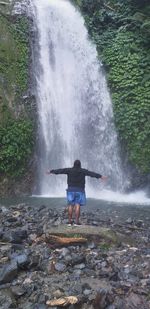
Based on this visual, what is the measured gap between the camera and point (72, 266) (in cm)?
666

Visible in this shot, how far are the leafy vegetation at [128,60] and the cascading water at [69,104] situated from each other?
464 millimetres

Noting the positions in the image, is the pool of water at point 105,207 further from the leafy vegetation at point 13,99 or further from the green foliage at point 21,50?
the green foliage at point 21,50

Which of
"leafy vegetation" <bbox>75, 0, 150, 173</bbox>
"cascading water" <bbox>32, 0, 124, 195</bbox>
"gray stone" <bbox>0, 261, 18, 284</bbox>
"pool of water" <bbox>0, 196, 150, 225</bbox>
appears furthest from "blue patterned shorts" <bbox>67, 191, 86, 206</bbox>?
"leafy vegetation" <bbox>75, 0, 150, 173</bbox>

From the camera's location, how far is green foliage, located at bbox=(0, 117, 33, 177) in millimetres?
14969

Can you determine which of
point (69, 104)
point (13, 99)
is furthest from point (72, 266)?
point (69, 104)

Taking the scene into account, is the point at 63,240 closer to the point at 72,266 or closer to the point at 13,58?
the point at 72,266

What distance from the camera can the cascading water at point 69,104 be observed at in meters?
16.7

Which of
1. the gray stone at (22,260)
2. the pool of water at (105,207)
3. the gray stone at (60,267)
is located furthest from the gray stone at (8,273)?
the pool of water at (105,207)

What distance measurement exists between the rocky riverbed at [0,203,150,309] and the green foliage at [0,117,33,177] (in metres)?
5.55

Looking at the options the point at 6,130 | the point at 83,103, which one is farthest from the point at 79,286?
the point at 83,103

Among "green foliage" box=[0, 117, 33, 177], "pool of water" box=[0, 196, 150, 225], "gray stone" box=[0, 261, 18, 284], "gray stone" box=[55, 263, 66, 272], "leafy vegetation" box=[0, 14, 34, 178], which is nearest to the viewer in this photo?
"gray stone" box=[0, 261, 18, 284]

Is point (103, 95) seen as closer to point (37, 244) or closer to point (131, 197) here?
point (131, 197)

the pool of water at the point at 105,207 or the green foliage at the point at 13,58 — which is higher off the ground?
the green foliage at the point at 13,58

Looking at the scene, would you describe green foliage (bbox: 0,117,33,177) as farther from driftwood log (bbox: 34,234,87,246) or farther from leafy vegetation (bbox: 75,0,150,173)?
driftwood log (bbox: 34,234,87,246)
